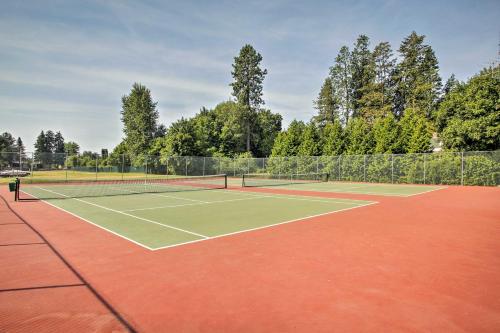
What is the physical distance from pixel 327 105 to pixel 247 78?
689 inches

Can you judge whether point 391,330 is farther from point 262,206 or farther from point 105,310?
point 262,206

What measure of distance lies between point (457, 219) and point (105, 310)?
37.1ft

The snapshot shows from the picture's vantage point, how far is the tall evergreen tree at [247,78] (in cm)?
5819

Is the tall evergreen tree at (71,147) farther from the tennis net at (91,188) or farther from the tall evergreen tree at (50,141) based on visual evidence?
the tennis net at (91,188)

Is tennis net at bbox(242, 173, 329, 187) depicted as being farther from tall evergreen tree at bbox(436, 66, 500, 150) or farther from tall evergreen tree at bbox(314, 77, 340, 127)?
tall evergreen tree at bbox(314, 77, 340, 127)

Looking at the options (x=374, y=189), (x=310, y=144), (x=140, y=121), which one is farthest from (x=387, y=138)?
(x=140, y=121)

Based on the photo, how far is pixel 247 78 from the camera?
58375mm

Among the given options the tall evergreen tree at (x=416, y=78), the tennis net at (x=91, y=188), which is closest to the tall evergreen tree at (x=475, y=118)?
the tall evergreen tree at (x=416, y=78)

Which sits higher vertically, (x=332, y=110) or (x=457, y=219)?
(x=332, y=110)

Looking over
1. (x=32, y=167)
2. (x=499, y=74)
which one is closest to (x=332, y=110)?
(x=499, y=74)

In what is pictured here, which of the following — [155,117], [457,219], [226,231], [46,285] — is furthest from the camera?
[155,117]

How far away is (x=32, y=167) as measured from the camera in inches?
1101

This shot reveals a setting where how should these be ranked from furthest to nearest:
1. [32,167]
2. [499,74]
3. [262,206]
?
[499,74]
[32,167]
[262,206]

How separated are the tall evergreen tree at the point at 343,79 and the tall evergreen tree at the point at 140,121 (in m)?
38.5
